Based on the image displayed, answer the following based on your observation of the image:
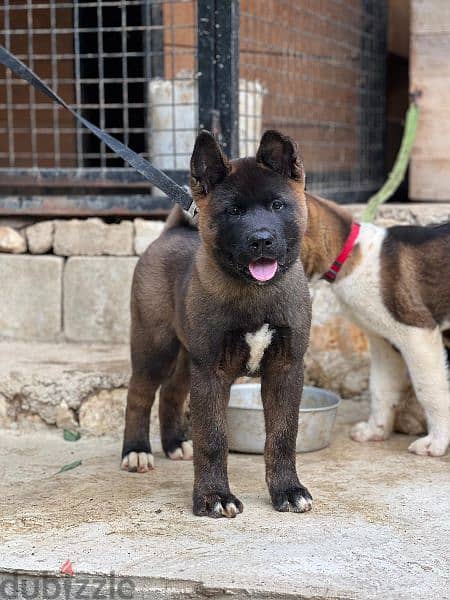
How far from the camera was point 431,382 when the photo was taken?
4594 millimetres

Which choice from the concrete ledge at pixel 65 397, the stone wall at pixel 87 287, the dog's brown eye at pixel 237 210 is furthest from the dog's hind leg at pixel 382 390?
the dog's brown eye at pixel 237 210

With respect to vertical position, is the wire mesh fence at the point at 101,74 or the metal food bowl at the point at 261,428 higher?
the wire mesh fence at the point at 101,74

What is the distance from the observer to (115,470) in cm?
437

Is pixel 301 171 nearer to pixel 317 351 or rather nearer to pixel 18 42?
pixel 317 351

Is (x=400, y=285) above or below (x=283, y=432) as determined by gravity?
above

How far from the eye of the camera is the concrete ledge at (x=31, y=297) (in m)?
5.90

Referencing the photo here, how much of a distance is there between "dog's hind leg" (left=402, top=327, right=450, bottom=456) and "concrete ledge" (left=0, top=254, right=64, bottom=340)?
230 cm

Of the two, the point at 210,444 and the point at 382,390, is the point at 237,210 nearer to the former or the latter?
the point at 210,444

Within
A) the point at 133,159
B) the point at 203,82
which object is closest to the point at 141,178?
the point at 203,82

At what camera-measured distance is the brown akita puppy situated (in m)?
3.45

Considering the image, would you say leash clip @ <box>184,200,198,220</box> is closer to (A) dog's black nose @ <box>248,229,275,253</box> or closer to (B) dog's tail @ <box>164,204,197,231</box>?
(B) dog's tail @ <box>164,204,197,231</box>

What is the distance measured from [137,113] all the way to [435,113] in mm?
2240

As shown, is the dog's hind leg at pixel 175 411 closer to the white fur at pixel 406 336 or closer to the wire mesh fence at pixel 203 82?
the white fur at pixel 406 336

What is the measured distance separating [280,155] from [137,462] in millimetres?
1607
